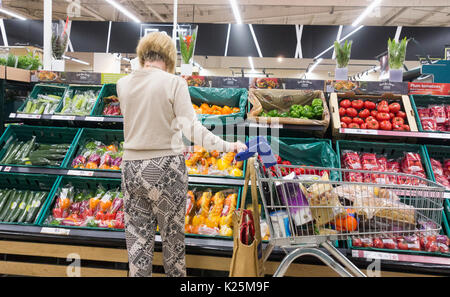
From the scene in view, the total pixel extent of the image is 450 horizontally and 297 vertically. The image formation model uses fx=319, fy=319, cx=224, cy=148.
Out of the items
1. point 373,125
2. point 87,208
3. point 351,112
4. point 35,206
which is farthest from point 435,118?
point 35,206

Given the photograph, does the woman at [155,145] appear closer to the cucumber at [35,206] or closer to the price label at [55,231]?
the price label at [55,231]

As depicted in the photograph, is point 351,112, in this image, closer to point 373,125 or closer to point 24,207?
point 373,125

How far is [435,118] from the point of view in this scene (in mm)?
2945

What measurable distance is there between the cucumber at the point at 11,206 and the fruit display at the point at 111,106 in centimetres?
108

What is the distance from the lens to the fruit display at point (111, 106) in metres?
3.26

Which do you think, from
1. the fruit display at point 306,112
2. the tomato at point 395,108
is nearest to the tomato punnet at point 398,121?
the tomato at point 395,108

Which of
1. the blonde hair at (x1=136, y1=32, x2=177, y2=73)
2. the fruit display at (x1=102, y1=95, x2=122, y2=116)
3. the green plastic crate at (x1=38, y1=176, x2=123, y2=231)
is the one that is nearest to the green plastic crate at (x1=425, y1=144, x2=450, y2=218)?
the blonde hair at (x1=136, y1=32, x2=177, y2=73)

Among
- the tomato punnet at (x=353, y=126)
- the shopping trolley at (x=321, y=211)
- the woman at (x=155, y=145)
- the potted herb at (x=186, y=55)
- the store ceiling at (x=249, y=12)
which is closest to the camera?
the shopping trolley at (x=321, y=211)

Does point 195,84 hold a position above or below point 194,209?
above

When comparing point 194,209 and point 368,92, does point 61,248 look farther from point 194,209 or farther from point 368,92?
point 368,92

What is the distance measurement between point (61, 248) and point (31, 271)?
1.14 ft

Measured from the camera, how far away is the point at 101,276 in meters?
2.54

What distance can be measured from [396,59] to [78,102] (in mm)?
3361
